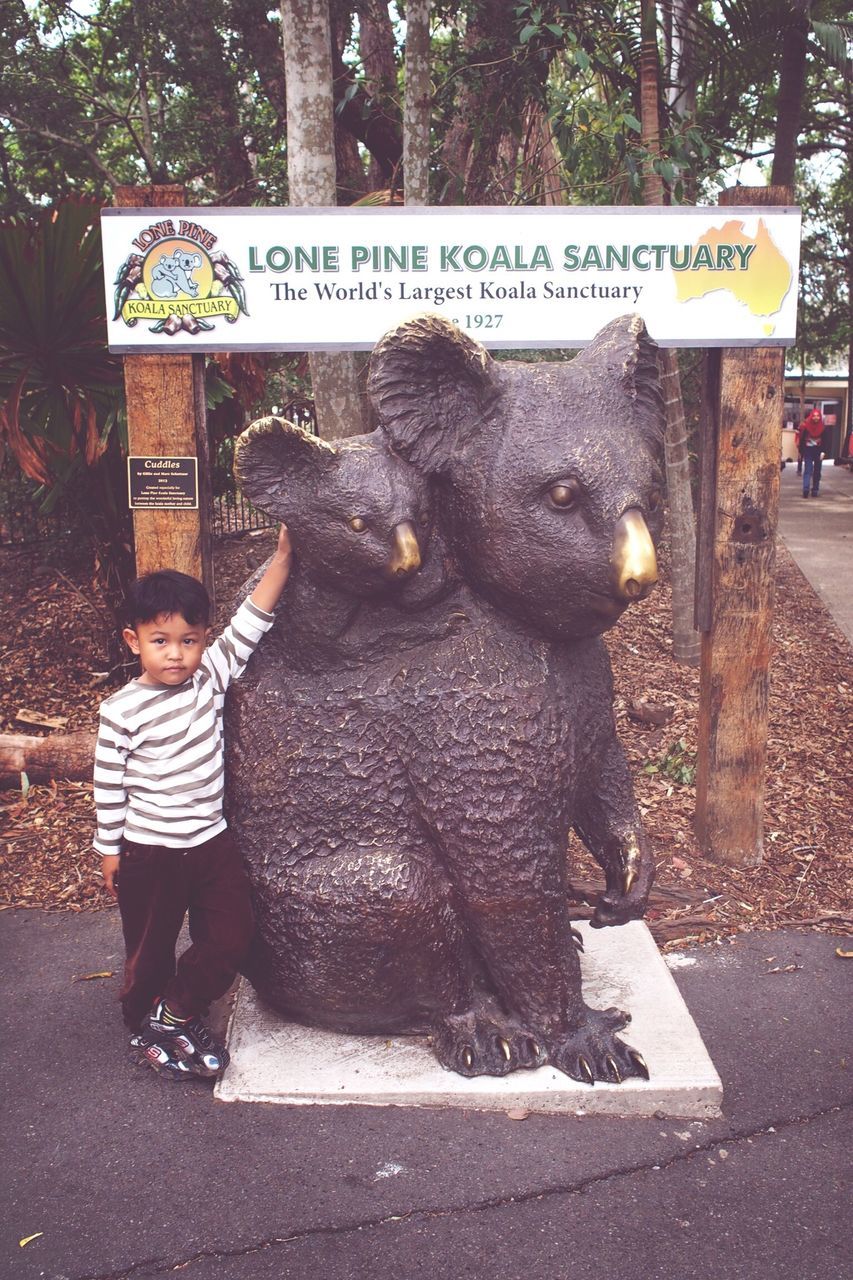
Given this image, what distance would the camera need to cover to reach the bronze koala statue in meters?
2.30

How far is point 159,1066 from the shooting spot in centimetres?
273

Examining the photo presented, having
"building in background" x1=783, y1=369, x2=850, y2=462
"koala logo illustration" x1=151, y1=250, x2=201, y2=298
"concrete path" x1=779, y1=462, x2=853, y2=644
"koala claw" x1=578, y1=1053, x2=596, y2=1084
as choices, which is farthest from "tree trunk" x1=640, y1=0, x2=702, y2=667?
"building in background" x1=783, y1=369, x2=850, y2=462

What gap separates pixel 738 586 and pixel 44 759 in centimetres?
330

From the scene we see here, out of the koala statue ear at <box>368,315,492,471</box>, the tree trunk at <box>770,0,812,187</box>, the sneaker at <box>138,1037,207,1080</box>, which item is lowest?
the sneaker at <box>138,1037,207,1080</box>

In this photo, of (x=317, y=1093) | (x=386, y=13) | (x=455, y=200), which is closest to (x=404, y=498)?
(x=317, y=1093)

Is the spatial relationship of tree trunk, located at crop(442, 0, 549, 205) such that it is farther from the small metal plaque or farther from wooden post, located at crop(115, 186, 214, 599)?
the small metal plaque

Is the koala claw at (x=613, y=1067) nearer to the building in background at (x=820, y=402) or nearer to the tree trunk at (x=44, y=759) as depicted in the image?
the tree trunk at (x=44, y=759)

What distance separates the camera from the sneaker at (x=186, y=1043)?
2.68m

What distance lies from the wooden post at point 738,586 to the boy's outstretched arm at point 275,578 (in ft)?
6.33

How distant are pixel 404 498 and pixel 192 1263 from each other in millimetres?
1683

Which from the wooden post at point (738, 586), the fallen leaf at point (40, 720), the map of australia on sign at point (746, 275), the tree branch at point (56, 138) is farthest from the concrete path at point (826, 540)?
the tree branch at point (56, 138)

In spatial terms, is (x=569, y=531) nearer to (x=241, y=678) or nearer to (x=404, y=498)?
(x=404, y=498)

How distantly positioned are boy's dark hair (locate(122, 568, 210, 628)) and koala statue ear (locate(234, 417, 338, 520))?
271 mm

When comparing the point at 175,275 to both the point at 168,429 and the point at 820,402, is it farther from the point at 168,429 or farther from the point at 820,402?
the point at 820,402
